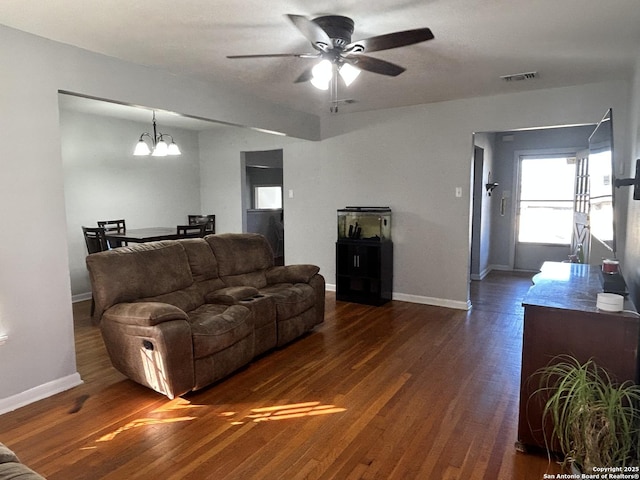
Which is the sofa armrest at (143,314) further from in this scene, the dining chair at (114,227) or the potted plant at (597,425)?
the dining chair at (114,227)

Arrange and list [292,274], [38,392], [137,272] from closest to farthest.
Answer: [38,392], [137,272], [292,274]

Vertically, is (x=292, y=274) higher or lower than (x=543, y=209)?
lower

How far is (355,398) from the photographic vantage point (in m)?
2.77

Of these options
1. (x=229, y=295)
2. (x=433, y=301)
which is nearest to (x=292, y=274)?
(x=229, y=295)

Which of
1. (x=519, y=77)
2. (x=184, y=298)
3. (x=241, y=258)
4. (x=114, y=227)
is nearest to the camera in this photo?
(x=184, y=298)

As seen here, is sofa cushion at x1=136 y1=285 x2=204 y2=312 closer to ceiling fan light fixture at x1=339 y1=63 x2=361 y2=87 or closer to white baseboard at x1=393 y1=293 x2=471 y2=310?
ceiling fan light fixture at x1=339 y1=63 x2=361 y2=87

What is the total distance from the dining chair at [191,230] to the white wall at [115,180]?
1.34m

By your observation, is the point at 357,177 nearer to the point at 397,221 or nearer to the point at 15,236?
the point at 397,221

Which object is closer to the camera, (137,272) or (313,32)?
(313,32)

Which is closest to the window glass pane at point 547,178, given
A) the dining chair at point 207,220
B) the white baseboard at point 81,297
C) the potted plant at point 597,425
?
the dining chair at point 207,220

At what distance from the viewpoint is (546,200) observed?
7.00 meters

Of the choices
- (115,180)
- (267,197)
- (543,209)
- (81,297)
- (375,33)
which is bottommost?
(81,297)

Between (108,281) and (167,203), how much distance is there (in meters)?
3.86

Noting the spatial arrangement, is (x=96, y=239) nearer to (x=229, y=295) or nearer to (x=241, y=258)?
(x=241, y=258)
